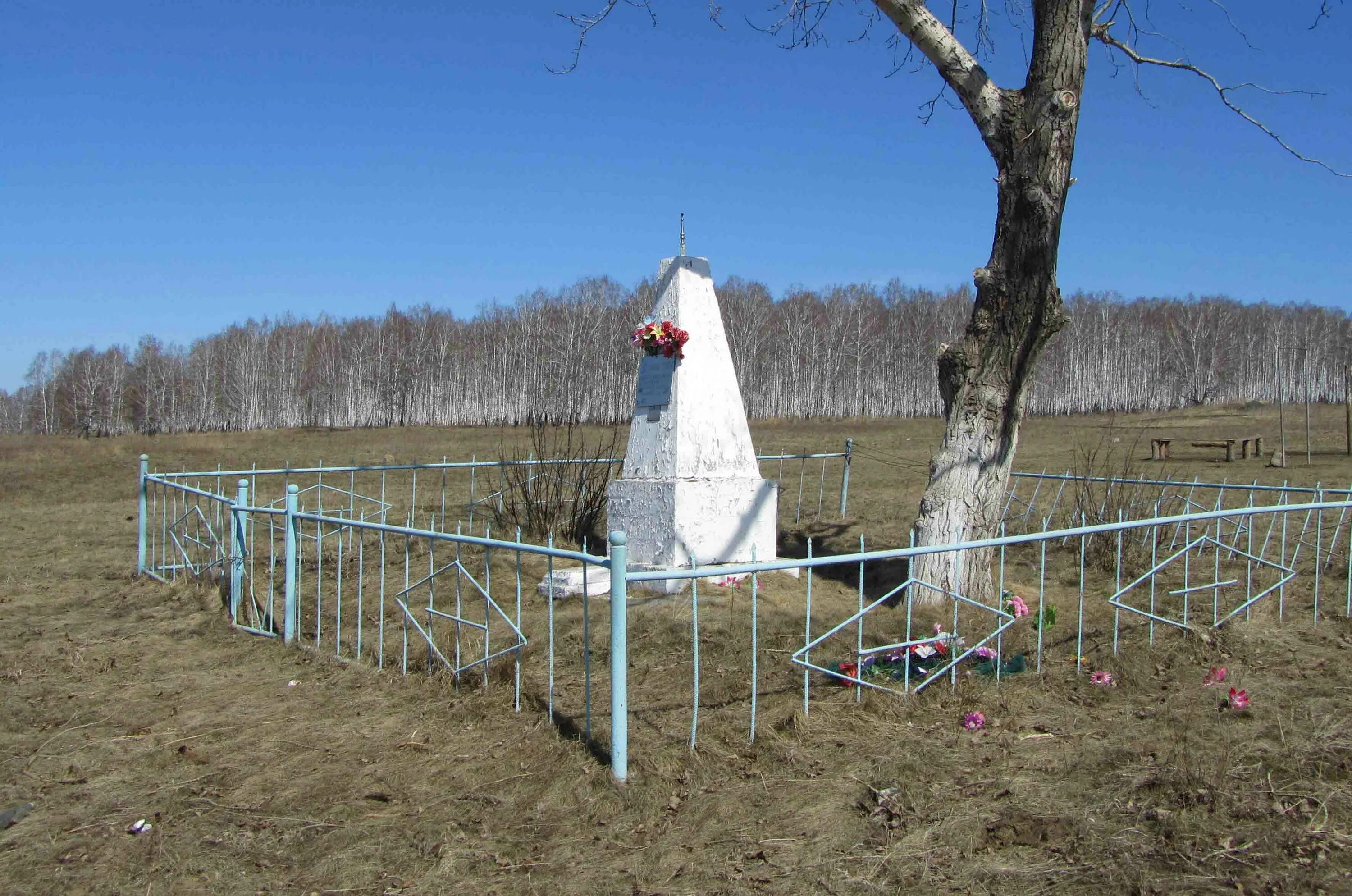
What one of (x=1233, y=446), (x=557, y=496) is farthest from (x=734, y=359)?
(x=557, y=496)

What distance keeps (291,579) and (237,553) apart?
1.11 m

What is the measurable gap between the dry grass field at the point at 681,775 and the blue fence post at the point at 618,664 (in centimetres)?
11

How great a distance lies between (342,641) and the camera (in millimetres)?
5898

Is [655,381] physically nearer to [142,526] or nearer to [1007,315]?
[1007,315]

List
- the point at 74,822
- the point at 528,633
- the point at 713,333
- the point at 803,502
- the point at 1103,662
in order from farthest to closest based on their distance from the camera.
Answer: the point at 803,502 < the point at 713,333 < the point at 528,633 < the point at 1103,662 < the point at 74,822

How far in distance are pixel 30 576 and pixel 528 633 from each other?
545 cm

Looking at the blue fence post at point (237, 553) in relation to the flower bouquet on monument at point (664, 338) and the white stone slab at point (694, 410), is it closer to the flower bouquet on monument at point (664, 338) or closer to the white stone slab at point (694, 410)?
the white stone slab at point (694, 410)

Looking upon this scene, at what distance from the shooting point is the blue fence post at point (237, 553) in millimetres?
6398

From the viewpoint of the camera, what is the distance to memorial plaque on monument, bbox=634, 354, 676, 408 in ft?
23.9

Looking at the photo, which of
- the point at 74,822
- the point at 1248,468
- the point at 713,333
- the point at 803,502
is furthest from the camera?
the point at 1248,468

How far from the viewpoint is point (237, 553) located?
6492mm

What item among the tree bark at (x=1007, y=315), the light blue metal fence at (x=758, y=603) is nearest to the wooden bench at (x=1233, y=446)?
the light blue metal fence at (x=758, y=603)

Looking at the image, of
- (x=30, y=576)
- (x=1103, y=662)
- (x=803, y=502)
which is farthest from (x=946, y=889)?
(x=803, y=502)

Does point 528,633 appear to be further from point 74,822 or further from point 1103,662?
point 1103,662
